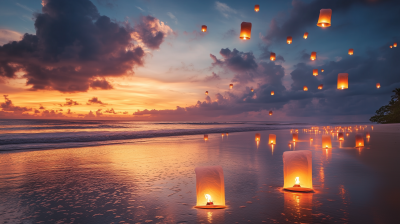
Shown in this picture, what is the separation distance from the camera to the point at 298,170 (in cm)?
518

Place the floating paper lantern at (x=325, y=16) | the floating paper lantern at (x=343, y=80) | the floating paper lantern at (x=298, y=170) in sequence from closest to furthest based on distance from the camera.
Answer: the floating paper lantern at (x=298, y=170) → the floating paper lantern at (x=325, y=16) → the floating paper lantern at (x=343, y=80)

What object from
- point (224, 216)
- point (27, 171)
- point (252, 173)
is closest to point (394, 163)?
point (252, 173)

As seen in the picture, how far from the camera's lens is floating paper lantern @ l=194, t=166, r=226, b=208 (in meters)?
4.17

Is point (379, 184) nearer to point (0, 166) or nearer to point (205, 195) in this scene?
point (205, 195)

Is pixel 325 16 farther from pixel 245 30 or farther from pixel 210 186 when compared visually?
pixel 210 186

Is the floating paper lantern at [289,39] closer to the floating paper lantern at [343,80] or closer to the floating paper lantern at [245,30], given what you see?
the floating paper lantern at [343,80]

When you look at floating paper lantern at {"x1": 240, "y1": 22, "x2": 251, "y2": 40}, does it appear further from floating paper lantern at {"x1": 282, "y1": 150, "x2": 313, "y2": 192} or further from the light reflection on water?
floating paper lantern at {"x1": 282, "y1": 150, "x2": 313, "y2": 192}

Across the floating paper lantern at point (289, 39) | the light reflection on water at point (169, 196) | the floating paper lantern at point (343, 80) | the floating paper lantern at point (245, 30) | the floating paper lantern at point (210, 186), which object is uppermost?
the floating paper lantern at point (289, 39)

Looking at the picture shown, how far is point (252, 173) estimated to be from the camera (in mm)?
7242

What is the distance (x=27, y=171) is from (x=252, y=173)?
23.4 feet

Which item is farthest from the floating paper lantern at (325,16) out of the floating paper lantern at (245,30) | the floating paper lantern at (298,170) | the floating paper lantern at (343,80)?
the floating paper lantern at (298,170)

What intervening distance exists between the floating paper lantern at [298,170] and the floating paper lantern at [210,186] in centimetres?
175

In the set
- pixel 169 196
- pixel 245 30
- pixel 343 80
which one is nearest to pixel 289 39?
pixel 343 80

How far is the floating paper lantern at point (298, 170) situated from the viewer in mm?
5047
